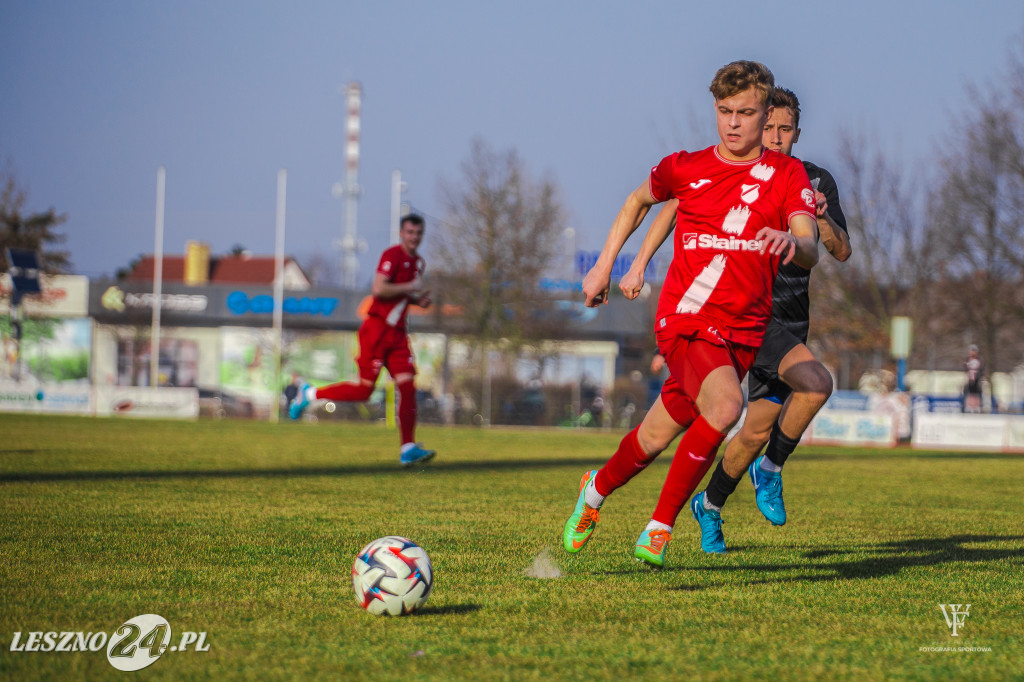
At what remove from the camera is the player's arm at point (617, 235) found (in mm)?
4887

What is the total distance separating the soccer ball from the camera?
388 centimetres

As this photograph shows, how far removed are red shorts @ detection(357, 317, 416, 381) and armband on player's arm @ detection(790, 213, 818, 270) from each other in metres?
7.13

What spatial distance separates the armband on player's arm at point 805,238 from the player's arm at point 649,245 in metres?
0.63

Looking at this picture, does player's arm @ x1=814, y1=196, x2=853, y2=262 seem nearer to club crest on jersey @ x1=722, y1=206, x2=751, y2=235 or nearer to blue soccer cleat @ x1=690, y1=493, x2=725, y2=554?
club crest on jersey @ x1=722, y1=206, x2=751, y2=235

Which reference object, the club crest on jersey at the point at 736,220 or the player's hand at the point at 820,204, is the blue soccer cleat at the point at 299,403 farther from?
the player's hand at the point at 820,204

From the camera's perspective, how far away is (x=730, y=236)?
4746 mm

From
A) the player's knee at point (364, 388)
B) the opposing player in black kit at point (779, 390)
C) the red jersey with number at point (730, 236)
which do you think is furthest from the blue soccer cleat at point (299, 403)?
the red jersey with number at point (730, 236)

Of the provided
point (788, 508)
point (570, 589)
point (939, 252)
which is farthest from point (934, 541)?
point (939, 252)

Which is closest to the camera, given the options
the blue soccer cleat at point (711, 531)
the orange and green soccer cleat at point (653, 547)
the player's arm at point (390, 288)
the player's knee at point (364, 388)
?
the orange and green soccer cleat at point (653, 547)

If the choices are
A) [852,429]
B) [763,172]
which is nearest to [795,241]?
[763,172]

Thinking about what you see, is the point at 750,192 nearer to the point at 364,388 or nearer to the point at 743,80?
the point at 743,80

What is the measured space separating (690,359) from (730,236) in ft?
1.88

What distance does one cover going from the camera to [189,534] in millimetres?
5875

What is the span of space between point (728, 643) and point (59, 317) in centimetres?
4986
